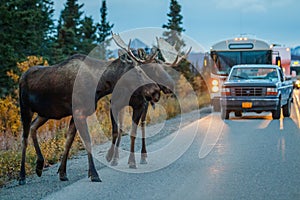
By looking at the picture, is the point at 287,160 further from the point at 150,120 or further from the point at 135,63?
the point at 150,120

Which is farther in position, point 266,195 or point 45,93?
point 45,93

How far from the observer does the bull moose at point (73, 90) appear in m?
8.22

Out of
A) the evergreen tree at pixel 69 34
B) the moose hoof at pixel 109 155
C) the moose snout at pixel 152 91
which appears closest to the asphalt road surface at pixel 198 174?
the moose hoof at pixel 109 155

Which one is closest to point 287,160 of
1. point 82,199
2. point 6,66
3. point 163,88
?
point 163,88

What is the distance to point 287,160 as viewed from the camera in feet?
32.9

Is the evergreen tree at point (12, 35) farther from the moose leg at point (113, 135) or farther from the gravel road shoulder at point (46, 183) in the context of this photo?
the moose leg at point (113, 135)

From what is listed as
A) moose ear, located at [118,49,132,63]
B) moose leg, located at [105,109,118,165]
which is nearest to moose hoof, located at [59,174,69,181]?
moose leg, located at [105,109,118,165]

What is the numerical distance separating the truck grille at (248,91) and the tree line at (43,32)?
28.8 feet

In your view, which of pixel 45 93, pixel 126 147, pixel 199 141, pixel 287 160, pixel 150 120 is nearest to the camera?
pixel 45 93

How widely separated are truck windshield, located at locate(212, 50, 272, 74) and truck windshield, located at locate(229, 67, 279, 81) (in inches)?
128

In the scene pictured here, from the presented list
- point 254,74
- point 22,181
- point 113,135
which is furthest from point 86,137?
point 254,74

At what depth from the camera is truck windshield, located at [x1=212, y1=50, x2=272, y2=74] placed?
24.8 meters

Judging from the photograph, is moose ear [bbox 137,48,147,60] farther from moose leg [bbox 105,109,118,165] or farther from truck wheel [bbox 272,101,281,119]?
truck wheel [bbox 272,101,281,119]

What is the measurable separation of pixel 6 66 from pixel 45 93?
561 inches
